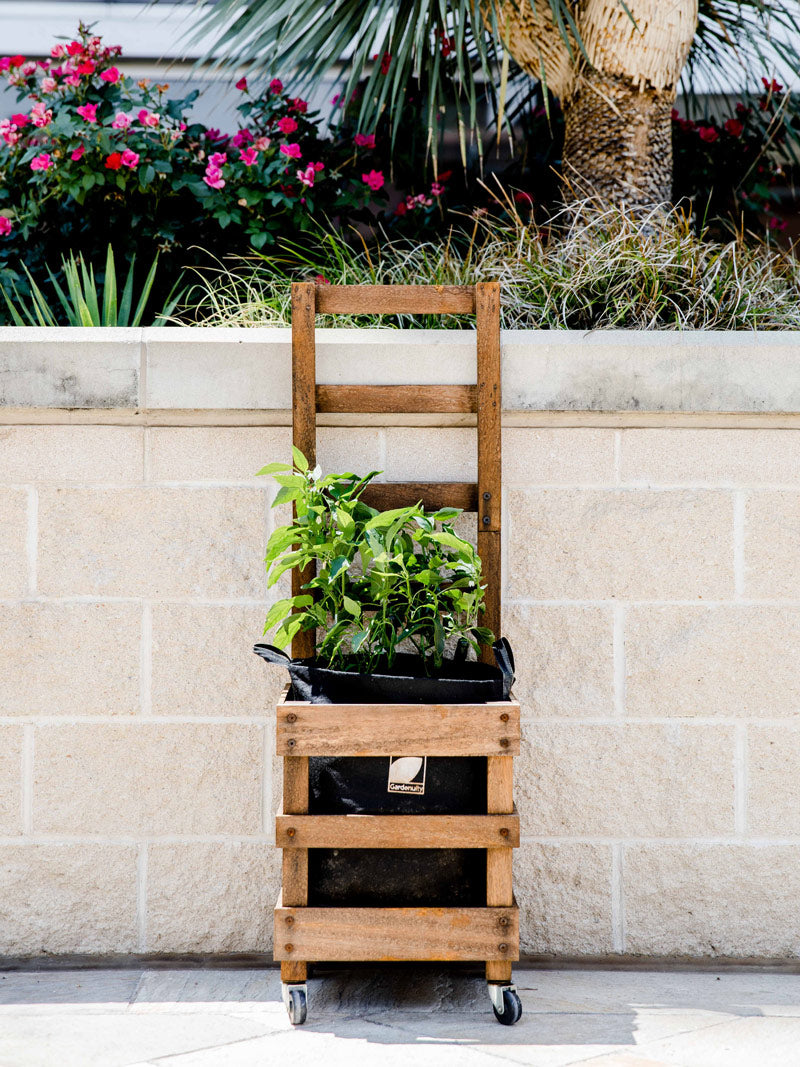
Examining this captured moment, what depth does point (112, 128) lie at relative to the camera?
2.75 m

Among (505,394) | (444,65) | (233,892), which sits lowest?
(233,892)

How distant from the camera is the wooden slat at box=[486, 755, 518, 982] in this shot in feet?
5.41

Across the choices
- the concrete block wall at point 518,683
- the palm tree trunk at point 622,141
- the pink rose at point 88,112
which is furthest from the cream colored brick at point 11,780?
the palm tree trunk at point 622,141

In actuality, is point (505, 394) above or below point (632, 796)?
above

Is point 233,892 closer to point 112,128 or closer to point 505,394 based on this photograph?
point 505,394

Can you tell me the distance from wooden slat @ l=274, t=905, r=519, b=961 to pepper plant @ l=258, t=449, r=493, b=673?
0.42m

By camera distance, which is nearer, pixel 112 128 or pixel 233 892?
pixel 233 892

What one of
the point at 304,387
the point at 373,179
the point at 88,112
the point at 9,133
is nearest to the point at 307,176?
the point at 373,179

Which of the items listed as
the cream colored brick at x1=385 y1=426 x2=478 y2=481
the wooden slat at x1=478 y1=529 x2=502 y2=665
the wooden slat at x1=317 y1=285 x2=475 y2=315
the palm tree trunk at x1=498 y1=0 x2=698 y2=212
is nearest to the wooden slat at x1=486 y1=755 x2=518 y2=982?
the wooden slat at x1=478 y1=529 x2=502 y2=665

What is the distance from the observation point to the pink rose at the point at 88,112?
2.71m

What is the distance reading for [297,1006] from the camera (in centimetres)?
166

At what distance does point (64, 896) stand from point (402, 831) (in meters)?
0.81

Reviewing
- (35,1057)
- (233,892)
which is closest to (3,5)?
(233,892)

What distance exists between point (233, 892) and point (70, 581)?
0.73 metres
